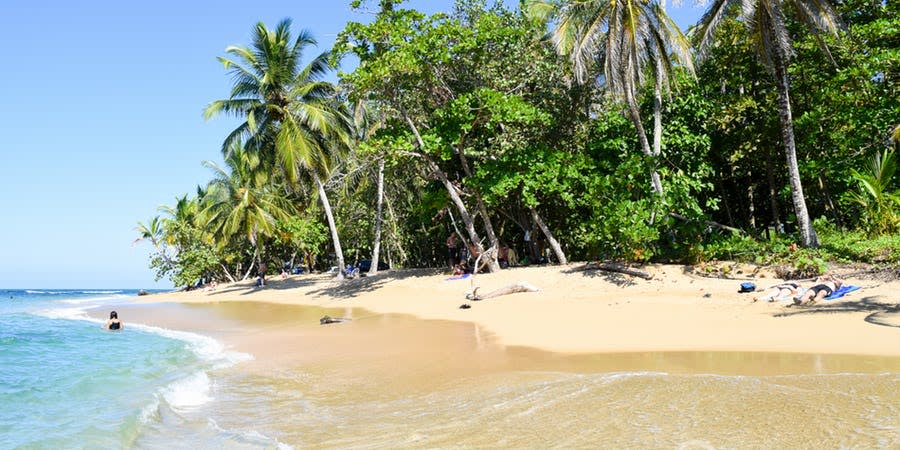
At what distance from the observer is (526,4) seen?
2512 cm

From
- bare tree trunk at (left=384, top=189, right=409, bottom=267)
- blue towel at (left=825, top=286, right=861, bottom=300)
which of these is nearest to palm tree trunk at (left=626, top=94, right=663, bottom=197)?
blue towel at (left=825, top=286, right=861, bottom=300)

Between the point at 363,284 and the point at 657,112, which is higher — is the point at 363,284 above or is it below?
below

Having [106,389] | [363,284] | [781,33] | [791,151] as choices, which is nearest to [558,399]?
[106,389]

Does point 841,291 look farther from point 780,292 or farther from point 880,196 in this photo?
point 880,196

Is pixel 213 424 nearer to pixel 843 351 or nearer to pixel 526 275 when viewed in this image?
pixel 843 351

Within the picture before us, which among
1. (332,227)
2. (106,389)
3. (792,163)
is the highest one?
(792,163)

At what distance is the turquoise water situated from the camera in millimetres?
5777

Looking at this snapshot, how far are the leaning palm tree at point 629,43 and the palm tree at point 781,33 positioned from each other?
5.02ft

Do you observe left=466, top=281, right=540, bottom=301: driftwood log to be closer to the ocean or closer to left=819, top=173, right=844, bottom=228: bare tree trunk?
the ocean

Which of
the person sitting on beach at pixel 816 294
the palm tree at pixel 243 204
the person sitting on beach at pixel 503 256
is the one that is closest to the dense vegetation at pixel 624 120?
the person sitting on beach at pixel 503 256

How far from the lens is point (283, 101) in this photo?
2469 centimetres

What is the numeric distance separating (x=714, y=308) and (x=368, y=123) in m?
21.9

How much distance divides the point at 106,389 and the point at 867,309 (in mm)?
11317

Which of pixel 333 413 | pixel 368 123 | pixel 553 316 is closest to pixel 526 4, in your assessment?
pixel 368 123
